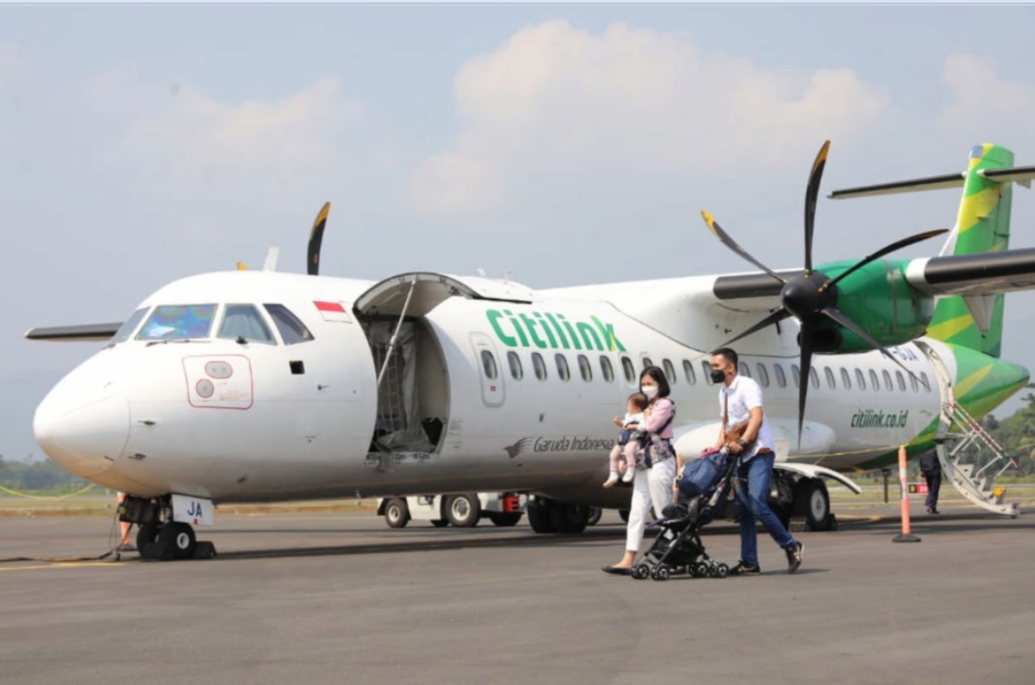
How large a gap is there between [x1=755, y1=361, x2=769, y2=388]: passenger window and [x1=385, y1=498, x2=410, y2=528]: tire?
753cm

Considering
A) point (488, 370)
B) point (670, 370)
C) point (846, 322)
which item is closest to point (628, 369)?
point (670, 370)

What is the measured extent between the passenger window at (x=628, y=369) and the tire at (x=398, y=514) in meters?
7.49

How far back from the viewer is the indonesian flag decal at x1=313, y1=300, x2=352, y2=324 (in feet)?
49.6

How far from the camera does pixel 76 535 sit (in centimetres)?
2277

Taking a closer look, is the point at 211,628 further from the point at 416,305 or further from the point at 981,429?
the point at 981,429

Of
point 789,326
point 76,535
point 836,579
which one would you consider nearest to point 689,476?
point 836,579

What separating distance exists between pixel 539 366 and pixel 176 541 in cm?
561

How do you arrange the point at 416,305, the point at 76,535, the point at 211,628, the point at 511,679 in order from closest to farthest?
the point at 511,679, the point at 211,628, the point at 416,305, the point at 76,535

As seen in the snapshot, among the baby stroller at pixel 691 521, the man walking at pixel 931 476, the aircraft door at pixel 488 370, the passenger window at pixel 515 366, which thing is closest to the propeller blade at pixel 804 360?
the passenger window at pixel 515 366

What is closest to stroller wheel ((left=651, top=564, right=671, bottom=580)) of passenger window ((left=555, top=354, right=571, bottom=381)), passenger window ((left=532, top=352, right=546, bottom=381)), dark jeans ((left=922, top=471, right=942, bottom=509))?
passenger window ((left=532, top=352, right=546, bottom=381))

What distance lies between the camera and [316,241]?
19.2 m

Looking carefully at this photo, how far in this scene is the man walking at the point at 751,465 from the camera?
35.6 feet

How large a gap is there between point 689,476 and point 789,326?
1187cm

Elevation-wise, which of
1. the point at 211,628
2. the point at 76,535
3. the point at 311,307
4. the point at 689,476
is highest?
the point at 311,307
